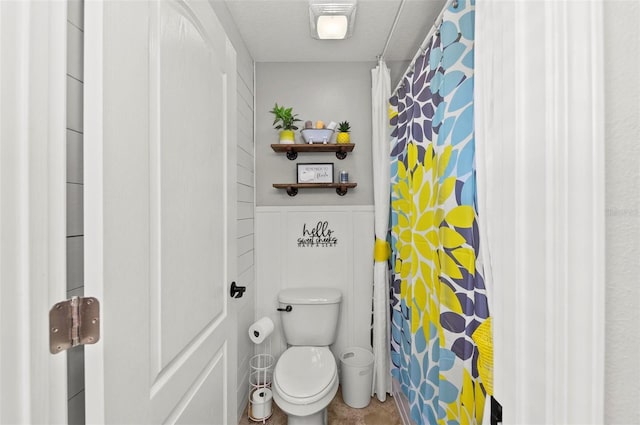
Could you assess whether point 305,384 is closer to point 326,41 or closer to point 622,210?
point 622,210

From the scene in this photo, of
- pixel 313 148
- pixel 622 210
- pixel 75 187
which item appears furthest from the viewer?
pixel 313 148

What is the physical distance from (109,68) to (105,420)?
620 mm

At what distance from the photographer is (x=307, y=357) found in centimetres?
182

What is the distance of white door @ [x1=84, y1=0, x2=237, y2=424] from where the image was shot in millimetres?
525

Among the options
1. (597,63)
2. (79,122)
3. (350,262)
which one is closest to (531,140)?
(597,63)

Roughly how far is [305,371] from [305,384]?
0.11 m

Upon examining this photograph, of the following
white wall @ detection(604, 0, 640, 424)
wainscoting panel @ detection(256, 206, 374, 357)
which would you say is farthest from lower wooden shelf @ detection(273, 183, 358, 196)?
white wall @ detection(604, 0, 640, 424)

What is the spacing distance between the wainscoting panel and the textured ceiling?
41.9 inches

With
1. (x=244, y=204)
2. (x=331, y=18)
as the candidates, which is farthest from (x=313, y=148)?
(x=331, y=18)

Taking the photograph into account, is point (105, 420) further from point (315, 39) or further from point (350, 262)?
point (315, 39)

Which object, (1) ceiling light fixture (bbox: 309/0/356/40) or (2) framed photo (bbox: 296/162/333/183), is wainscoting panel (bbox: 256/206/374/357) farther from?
(1) ceiling light fixture (bbox: 309/0/356/40)

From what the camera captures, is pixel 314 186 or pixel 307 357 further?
pixel 314 186

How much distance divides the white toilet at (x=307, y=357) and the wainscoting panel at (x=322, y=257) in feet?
0.40

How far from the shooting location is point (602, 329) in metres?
0.35
